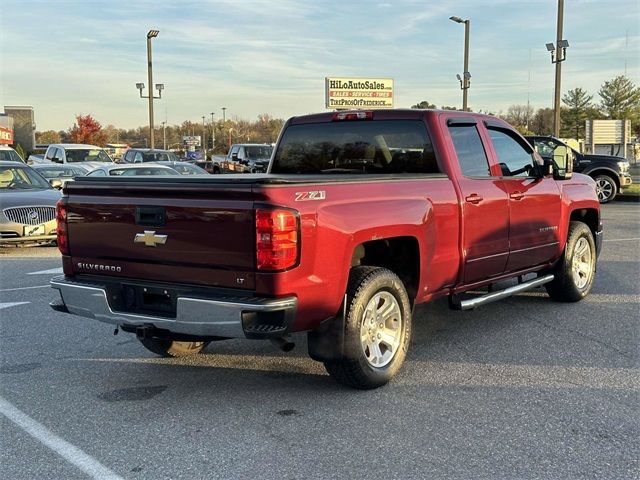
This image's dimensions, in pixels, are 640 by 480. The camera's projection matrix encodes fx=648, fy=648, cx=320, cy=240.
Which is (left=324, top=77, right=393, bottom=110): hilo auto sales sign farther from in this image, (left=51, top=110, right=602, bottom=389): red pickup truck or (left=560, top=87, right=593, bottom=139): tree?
(left=560, top=87, right=593, bottom=139): tree

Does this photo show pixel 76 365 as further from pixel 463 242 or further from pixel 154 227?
pixel 463 242

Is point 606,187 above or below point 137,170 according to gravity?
below

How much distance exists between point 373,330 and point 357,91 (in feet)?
91.2

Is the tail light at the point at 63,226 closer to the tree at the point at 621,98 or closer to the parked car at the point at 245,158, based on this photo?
the parked car at the point at 245,158

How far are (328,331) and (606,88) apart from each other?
66.2m

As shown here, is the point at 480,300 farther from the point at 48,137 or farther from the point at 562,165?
the point at 48,137

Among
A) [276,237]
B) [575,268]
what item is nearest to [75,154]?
[575,268]

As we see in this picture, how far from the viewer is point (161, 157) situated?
23.9 meters

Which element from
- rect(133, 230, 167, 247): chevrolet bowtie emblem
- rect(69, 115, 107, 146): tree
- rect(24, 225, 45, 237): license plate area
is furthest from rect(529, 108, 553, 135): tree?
rect(133, 230, 167, 247): chevrolet bowtie emblem

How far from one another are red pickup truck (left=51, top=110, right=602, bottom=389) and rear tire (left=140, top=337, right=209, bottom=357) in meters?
0.02

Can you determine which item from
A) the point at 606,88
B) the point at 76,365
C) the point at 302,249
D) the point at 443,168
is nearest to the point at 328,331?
the point at 302,249

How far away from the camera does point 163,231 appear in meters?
4.13

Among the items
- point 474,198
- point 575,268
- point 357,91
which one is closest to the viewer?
point 474,198

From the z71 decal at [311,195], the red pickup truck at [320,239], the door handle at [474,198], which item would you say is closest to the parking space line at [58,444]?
the red pickup truck at [320,239]
